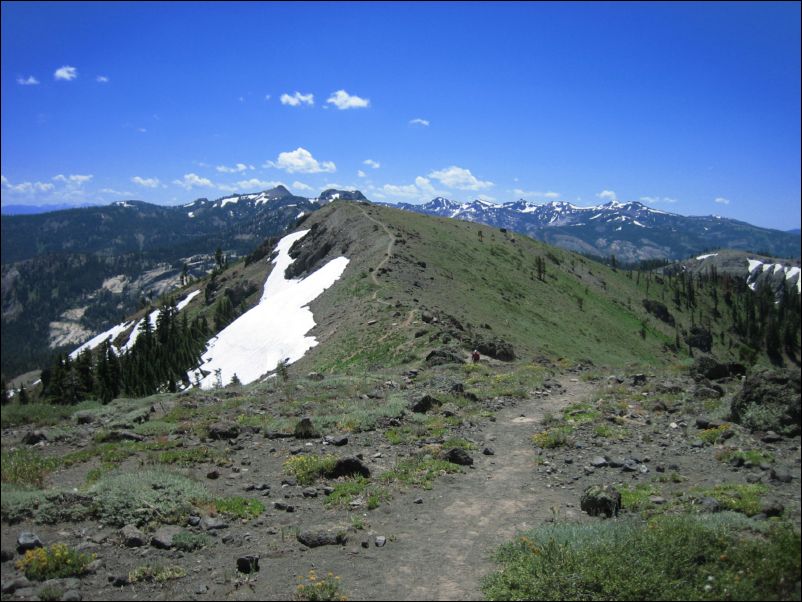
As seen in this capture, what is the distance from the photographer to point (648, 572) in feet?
23.6

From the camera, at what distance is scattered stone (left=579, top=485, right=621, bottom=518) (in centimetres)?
1021

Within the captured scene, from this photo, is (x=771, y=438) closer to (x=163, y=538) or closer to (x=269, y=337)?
(x=163, y=538)

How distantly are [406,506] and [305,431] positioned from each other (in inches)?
230

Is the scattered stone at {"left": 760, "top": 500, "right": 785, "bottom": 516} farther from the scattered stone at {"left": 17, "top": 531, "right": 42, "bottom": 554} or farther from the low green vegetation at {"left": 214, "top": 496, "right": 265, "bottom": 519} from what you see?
the scattered stone at {"left": 17, "top": 531, "right": 42, "bottom": 554}

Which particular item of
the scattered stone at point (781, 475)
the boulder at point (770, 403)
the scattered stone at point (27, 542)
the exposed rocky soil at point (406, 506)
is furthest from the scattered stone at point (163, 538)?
the boulder at point (770, 403)

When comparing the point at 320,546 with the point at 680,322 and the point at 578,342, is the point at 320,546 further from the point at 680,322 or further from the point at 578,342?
the point at 680,322

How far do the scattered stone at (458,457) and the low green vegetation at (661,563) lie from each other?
201 inches

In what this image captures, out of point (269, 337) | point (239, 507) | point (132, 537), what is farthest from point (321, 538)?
point (269, 337)

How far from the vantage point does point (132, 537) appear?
28.7 ft

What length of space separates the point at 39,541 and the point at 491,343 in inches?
1100

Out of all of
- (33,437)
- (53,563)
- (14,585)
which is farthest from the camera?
(33,437)

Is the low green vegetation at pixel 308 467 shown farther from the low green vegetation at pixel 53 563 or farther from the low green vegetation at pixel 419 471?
the low green vegetation at pixel 53 563

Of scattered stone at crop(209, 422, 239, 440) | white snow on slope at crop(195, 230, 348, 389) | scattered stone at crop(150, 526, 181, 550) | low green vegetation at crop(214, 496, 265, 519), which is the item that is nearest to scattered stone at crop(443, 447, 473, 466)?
low green vegetation at crop(214, 496, 265, 519)

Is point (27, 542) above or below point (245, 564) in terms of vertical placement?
above
